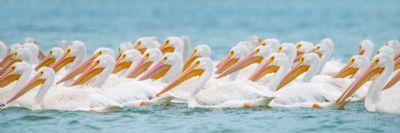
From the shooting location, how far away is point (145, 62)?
12602 mm

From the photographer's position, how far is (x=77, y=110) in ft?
34.7

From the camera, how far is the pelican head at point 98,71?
38.4 ft

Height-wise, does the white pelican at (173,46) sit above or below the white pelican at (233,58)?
above

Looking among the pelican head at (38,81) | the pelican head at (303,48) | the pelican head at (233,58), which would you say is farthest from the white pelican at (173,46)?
the pelican head at (38,81)

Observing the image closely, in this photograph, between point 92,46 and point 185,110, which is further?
point 92,46

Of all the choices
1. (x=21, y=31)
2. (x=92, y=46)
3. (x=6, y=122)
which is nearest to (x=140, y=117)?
(x=6, y=122)

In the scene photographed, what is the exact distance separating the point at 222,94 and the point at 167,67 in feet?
4.65

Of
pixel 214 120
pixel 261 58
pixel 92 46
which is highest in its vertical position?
pixel 92 46

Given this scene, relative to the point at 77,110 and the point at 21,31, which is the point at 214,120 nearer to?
the point at 77,110

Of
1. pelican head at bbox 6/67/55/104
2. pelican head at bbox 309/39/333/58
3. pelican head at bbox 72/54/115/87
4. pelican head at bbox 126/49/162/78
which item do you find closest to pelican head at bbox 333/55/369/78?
pelican head at bbox 309/39/333/58

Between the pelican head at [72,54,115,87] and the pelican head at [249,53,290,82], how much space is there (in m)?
1.66

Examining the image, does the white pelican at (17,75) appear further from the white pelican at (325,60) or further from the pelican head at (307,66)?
the white pelican at (325,60)

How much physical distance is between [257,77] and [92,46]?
1229 cm

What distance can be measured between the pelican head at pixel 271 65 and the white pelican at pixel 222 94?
0.76 m
